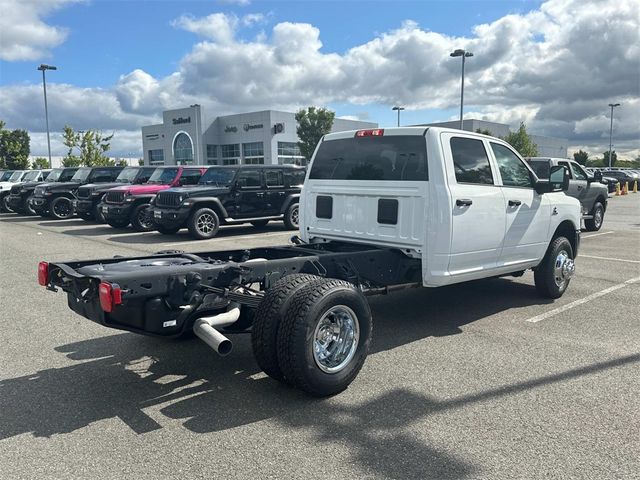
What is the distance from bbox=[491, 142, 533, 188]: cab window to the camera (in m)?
5.94

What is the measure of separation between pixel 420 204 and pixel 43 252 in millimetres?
8973

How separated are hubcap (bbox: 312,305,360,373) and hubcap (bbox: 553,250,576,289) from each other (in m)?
3.74

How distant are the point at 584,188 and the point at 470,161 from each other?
999cm

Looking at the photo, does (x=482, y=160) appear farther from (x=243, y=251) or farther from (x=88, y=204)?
(x=88, y=204)

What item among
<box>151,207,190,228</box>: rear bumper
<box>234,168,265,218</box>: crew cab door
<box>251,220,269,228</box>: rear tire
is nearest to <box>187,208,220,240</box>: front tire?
<box>151,207,190,228</box>: rear bumper

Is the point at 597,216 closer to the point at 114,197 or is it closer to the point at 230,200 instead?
the point at 230,200

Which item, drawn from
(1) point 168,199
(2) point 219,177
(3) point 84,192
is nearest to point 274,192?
(2) point 219,177

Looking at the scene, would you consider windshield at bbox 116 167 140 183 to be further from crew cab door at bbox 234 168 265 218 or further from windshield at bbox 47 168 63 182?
crew cab door at bbox 234 168 265 218

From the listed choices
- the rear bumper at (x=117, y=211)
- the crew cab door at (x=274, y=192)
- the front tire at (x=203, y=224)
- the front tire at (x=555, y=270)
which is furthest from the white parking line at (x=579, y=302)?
the rear bumper at (x=117, y=211)

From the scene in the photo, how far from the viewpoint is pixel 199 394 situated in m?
4.05

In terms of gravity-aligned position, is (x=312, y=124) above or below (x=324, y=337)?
above

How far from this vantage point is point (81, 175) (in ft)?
65.3

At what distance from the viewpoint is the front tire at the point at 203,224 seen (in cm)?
1300

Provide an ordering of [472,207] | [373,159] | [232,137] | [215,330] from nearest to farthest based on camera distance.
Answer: [215,330] → [472,207] → [373,159] → [232,137]
